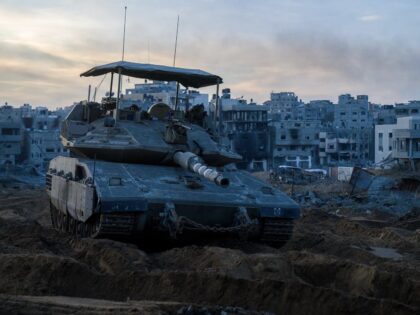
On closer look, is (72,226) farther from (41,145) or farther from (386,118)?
(386,118)

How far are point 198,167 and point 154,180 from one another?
77 cm

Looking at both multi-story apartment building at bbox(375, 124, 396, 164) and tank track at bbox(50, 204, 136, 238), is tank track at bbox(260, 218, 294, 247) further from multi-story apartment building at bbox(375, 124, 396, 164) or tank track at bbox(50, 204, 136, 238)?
multi-story apartment building at bbox(375, 124, 396, 164)

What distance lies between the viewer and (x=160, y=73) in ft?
53.4

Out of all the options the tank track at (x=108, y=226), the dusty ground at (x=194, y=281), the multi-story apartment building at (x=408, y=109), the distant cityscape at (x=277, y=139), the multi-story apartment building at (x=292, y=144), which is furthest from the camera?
the multi-story apartment building at (x=408, y=109)

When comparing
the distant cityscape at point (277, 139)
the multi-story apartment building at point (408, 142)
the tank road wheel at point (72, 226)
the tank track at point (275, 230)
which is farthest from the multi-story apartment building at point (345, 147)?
the tank track at point (275, 230)

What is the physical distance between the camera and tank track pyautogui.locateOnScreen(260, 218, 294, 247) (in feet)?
43.6

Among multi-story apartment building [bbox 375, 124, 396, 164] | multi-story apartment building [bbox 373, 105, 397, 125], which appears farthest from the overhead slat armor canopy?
multi-story apartment building [bbox 373, 105, 397, 125]

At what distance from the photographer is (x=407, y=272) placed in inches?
418

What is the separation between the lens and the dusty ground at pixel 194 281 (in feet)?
24.5

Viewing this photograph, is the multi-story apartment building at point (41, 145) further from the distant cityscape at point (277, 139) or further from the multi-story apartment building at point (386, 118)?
Answer: the multi-story apartment building at point (386, 118)

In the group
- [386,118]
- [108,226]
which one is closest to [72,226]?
[108,226]

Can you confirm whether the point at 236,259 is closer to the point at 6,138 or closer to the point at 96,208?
the point at 96,208

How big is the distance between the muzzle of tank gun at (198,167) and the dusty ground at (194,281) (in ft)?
3.88

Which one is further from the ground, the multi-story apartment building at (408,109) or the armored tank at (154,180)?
the multi-story apartment building at (408,109)
